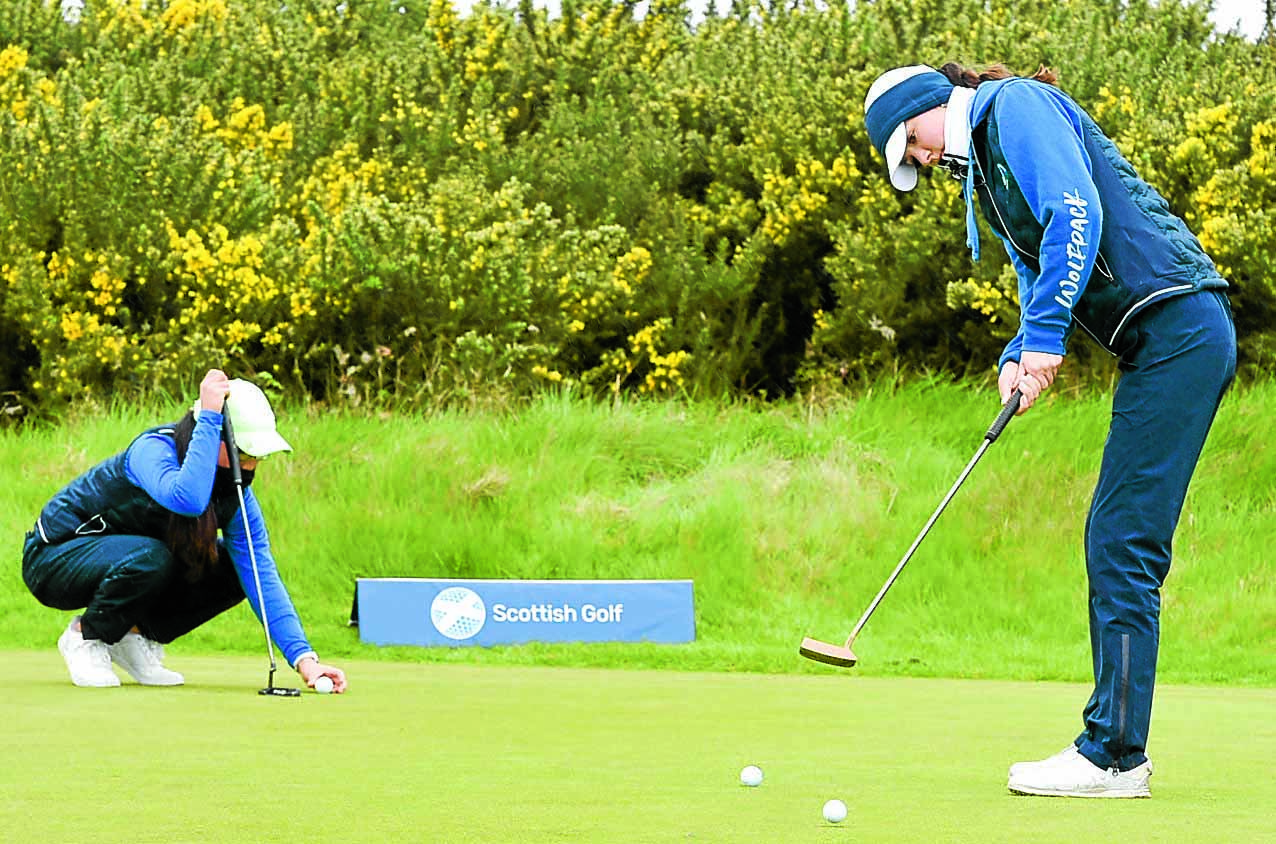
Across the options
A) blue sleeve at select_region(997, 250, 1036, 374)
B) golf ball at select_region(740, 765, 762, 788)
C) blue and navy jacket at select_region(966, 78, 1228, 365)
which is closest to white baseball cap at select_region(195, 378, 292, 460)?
golf ball at select_region(740, 765, 762, 788)

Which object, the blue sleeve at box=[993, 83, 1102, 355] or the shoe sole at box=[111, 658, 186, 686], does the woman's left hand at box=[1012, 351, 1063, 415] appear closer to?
the blue sleeve at box=[993, 83, 1102, 355]

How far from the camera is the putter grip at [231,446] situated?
6.87m

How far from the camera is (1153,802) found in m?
4.04

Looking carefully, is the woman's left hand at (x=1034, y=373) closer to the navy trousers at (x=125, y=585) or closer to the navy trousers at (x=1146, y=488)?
the navy trousers at (x=1146, y=488)

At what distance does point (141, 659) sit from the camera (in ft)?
23.8

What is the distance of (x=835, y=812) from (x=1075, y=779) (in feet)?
2.83

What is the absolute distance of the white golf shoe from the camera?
412 centimetres

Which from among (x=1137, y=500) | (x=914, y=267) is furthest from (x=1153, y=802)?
(x=914, y=267)

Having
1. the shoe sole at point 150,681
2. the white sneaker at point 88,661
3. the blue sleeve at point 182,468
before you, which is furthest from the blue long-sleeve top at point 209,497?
the white sneaker at point 88,661

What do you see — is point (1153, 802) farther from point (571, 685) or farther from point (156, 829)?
point (571, 685)

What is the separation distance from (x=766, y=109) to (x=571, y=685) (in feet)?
42.4

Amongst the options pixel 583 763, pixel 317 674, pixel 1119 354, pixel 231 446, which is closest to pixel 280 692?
pixel 317 674

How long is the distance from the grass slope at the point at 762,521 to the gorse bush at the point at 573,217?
168 centimetres

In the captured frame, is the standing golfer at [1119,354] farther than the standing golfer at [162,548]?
No
